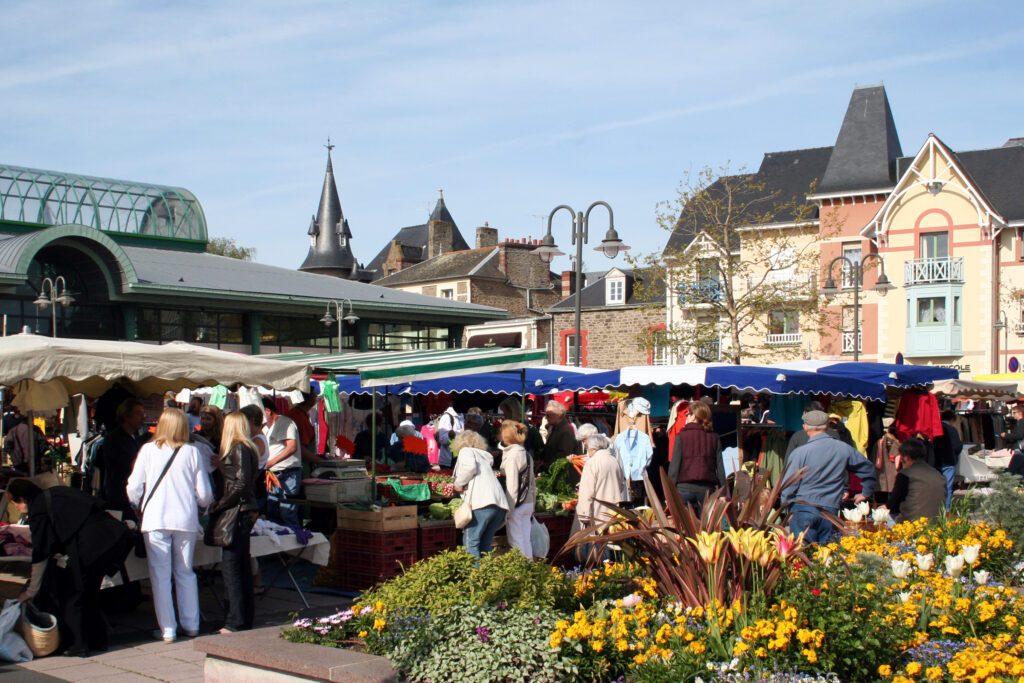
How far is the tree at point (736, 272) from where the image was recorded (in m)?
36.6

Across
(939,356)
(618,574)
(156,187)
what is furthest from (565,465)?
(939,356)

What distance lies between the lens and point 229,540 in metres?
8.07

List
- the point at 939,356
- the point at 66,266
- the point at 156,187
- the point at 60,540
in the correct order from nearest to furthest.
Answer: the point at 60,540, the point at 66,266, the point at 156,187, the point at 939,356

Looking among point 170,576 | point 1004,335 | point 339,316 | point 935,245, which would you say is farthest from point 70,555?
point 935,245

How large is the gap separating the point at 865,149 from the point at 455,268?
25.2 metres

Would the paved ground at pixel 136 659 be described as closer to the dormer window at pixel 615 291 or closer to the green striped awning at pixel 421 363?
the green striped awning at pixel 421 363

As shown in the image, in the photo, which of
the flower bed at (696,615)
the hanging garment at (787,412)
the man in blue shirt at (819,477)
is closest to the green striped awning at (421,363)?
the man in blue shirt at (819,477)

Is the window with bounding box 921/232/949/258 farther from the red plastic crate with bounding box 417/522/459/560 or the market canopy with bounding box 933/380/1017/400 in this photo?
the red plastic crate with bounding box 417/522/459/560

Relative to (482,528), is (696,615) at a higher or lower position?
higher

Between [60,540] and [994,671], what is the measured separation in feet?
18.7

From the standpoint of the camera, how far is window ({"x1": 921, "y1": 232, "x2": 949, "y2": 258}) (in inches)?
1693

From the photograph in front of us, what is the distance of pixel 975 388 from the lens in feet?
72.5

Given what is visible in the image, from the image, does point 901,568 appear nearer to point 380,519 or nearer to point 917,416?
point 380,519

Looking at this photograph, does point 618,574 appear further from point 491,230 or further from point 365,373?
point 491,230
